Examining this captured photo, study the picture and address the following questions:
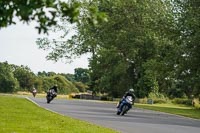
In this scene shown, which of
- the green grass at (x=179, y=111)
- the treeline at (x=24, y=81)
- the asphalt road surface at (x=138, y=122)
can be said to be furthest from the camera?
the treeline at (x=24, y=81)

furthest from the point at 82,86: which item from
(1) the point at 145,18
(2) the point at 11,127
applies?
(2) the point at 11,127

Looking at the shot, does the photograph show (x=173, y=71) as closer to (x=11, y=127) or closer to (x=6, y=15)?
(x=11, y=127)

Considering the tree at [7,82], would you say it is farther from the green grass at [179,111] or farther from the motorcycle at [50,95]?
the motorcycle at [50,95]

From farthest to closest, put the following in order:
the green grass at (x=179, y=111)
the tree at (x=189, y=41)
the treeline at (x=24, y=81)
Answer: the treeline at (x=24, y=81)
the tree at (x=189, y=41)
the green grass at (x=179, y=111)

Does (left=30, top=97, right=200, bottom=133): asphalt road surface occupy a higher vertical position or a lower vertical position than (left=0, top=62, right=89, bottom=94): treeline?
lower

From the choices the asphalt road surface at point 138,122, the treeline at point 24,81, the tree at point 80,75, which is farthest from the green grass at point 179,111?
the tree at point 80,75

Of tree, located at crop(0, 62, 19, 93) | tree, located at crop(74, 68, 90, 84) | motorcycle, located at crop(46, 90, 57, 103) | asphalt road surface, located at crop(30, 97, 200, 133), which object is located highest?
tree, located at crop(74, 68, 90, 84)

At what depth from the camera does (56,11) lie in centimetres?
524

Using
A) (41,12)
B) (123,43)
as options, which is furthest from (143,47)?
(41,12)

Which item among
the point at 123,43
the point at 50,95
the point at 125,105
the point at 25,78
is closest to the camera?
the point at 125,105

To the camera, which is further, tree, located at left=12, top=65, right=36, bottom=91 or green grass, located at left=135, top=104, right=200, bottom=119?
tree, located at left=12, top=65, right=36, bottom=91

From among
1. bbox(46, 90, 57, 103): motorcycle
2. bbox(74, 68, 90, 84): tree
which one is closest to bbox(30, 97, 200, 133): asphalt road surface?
bbox(46, 90, 57, 103): motorcycle

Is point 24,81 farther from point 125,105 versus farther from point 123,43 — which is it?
point 125,105

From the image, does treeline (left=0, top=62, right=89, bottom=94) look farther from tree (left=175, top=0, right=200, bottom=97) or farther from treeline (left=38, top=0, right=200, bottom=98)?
tree (left=175, top=0, right=200, bottom=97)
